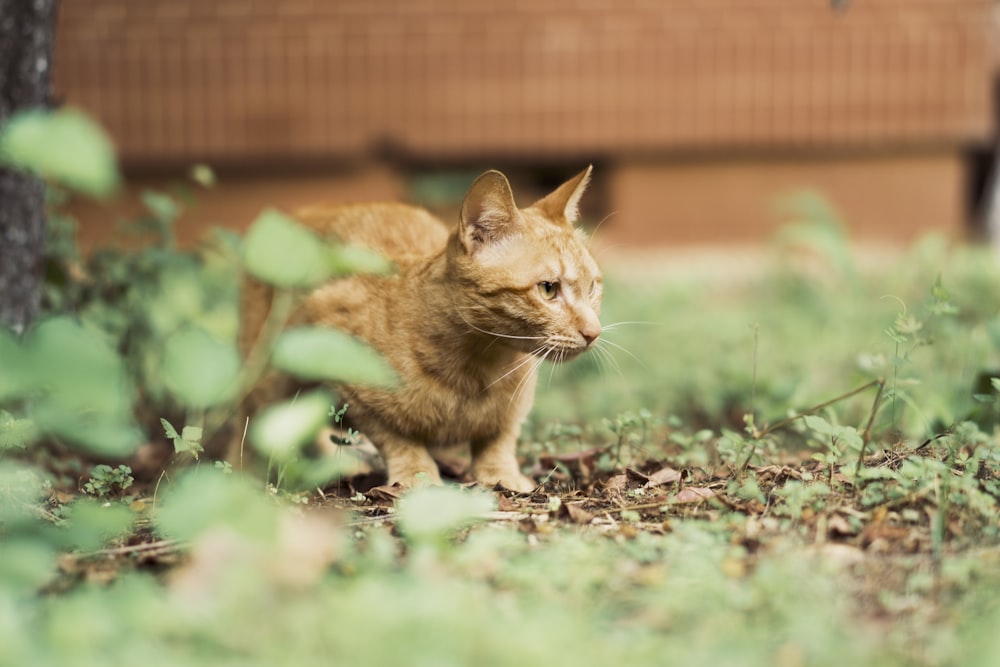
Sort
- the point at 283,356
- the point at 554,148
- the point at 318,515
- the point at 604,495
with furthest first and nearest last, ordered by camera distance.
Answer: the point at 554,148
the point at 604,495
the point at 318,515
the point at 283,356

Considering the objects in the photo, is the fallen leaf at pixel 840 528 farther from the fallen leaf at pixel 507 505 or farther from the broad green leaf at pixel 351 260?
the broad green leaf at pixel 351 260

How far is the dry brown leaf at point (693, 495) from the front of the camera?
2678mm

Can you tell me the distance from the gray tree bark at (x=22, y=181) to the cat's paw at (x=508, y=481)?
1609 mm

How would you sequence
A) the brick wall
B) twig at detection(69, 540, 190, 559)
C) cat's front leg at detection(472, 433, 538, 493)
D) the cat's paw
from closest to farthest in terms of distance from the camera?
twig at detection(69, 540, 190, 559), the cat's paw, cat's front leg at detection(472, 433, 538, 493), the brick wall

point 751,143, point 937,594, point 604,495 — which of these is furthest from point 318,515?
point 751,143

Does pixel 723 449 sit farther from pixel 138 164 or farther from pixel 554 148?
pixel 138 164

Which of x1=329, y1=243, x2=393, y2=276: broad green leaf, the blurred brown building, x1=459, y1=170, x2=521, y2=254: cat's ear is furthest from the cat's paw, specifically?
the blurred brown building

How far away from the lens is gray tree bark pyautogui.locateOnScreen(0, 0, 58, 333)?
11.3 feet

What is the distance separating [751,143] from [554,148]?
1252 millimetres

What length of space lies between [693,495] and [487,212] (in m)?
0.94

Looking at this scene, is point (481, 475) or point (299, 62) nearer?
point (481, 475)

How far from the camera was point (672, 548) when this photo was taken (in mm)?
2309

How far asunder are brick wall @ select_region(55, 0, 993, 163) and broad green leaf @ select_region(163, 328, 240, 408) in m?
4.83

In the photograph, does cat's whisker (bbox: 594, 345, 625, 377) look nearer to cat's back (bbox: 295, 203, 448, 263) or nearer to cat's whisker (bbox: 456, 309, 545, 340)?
cat's whisker (bbox: 456, 309, 545, 340)
